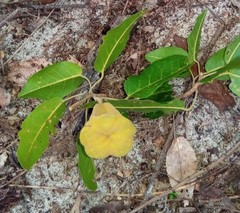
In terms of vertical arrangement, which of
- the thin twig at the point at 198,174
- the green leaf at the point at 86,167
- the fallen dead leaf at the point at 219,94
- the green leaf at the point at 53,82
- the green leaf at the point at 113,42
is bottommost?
the thin twig at the point at 198,174

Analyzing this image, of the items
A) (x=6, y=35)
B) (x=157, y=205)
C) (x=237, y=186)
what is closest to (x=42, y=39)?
(x=6, y=35)

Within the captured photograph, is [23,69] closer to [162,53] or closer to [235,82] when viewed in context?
[162,53]

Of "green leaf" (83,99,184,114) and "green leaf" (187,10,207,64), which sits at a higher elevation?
"green leaf" (187,10,207,64)

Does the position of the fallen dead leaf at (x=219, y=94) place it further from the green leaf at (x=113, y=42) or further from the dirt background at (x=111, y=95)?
the green leaf at (x=113, y=42)

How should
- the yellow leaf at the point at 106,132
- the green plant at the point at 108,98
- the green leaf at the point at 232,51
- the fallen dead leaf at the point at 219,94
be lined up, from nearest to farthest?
the yellow leaf at the point at 106,132
the green plant at the point at 108,98
the green leaf at the point at 232,51
the fallen dead leaf at the point at 219,94

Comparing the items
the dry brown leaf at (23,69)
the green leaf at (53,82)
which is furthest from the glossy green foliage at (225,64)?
the dry brown leaf at (23,69)

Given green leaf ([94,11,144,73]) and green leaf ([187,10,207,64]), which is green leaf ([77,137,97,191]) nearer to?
green leaf ([94,11,144,73])

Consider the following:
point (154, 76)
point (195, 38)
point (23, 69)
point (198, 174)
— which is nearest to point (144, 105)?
point (154, 76)

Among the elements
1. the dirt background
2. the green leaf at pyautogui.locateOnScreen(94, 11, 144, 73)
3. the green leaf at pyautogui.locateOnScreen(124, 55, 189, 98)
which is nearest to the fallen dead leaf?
the dirt background
